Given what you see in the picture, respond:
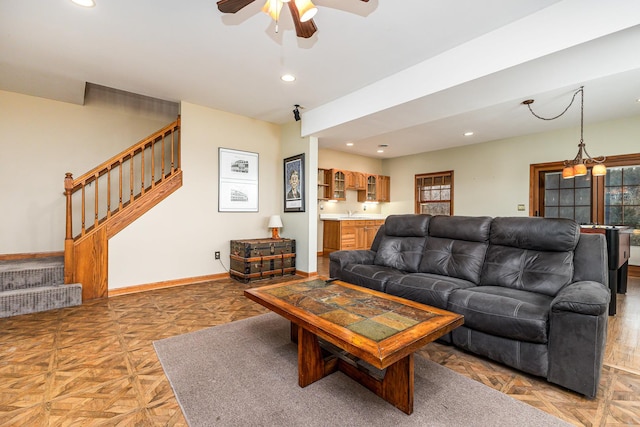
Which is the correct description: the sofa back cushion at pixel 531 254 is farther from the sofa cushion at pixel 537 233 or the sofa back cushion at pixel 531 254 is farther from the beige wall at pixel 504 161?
the beige wall at pixel 504 161

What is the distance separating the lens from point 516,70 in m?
2.45

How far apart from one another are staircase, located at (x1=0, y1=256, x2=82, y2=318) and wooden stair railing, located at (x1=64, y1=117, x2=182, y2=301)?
0.16 m

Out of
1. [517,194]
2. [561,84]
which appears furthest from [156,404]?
[517,194]

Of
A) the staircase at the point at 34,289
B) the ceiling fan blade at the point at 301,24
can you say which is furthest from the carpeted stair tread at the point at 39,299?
the ceiling fan blade at the point at 301,24

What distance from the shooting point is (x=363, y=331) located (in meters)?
1.44

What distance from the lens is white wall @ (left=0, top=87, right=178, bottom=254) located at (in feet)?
12.6

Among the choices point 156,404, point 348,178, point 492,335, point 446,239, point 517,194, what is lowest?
point 156,404

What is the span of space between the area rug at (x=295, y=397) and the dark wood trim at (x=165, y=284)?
205cm

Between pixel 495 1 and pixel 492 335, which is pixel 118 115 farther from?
pixel 492 335

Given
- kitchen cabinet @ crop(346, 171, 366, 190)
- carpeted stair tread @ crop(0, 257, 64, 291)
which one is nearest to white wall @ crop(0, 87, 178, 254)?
carpeted stair tread @ crop(0, 257, 64, 291)

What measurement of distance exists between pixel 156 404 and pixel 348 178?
6.07 metres

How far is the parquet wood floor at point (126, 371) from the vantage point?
4.90ft

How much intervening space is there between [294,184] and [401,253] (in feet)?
7.60

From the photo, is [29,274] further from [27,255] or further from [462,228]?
[462,228]
